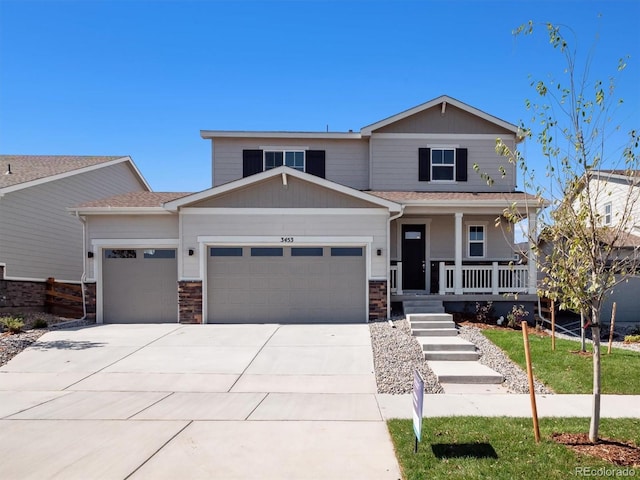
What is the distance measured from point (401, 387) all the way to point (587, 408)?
2639 mm

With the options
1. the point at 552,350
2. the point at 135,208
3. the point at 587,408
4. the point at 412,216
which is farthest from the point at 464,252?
the point at 135,208

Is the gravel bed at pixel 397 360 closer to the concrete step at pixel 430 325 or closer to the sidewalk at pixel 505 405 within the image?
the concrete step at pixel 430 325

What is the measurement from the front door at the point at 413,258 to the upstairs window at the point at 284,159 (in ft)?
14.6

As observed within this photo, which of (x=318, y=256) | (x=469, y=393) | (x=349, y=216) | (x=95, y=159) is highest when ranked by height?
(x=95, y=159)

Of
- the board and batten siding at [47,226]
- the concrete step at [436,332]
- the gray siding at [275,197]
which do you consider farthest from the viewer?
the board and batten siding at [47,226]

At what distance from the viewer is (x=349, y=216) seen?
1270cm

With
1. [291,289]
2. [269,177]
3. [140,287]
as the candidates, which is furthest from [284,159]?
[140,287]

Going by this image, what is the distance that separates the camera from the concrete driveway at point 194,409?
14.8 feet

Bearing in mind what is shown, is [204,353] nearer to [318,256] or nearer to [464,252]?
[318,256]

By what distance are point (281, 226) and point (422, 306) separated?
4.58 meters

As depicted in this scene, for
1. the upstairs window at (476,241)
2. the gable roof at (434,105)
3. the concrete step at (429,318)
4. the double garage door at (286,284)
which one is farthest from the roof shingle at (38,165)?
the upstairs window at (476,241)

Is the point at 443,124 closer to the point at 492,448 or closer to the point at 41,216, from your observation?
the point at 492,448

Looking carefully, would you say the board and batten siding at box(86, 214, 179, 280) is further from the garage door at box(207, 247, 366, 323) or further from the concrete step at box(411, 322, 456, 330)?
the concrete step at box(411, 322, 456, 330)

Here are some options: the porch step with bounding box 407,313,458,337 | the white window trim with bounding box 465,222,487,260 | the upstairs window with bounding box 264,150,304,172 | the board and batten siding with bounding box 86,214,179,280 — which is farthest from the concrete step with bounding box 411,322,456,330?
the upstairs window with bounding box 264,150,304,172
